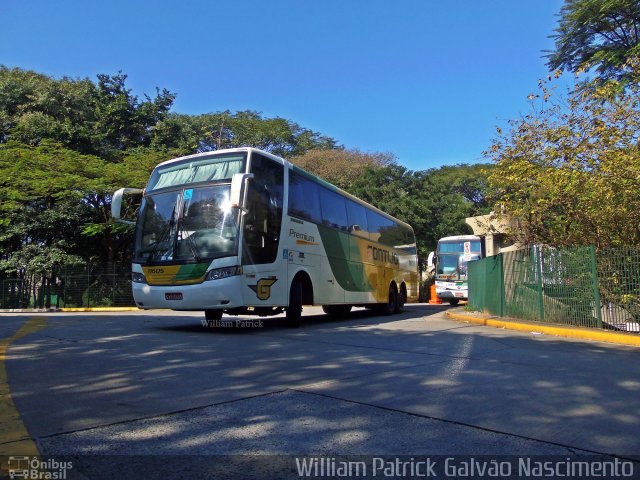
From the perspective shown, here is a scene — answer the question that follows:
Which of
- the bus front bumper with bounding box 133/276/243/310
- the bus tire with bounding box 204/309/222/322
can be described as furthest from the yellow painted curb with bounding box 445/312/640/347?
the bus tire with bounding box 204/309/222/322

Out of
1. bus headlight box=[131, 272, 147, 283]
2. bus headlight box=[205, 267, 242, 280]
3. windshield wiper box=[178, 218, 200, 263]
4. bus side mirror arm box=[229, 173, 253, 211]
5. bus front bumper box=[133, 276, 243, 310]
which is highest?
bus side mirror arm box=[229, 173, 253, 211]

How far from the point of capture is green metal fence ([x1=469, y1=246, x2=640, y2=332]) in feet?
35.3

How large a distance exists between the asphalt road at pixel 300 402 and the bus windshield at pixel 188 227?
2211 millimetres

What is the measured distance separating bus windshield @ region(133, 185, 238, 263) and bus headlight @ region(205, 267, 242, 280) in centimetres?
28

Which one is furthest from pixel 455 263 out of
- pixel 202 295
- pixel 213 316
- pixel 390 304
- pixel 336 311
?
pixel 202 295

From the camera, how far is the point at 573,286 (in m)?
11.8

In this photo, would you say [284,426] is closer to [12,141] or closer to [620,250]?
[620,250]

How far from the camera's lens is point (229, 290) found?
9695mm

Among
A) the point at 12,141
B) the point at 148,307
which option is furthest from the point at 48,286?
the point at 148,307

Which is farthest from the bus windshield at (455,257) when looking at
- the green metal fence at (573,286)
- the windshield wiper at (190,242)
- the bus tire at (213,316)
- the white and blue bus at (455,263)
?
the windshield wiper at (190,242)

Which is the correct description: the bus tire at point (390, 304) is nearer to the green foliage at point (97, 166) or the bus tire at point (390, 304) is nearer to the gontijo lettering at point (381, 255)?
the gontijo lettering at point (381, 255)

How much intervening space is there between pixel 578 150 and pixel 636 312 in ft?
→ 12.3

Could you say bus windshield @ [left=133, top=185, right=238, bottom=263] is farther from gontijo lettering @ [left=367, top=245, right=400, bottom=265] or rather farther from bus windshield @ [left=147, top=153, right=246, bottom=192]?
gontijo lettering @ [left=367, top=245, right=400, bottom=265]

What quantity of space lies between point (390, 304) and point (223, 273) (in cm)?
1017
